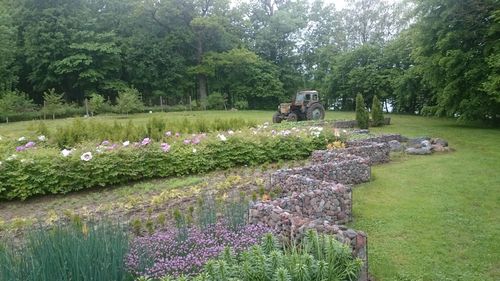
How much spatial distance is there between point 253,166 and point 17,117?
1683 cm

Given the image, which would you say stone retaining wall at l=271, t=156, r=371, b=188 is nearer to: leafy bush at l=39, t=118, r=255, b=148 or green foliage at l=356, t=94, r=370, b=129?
leafy bush at l=39, t=118, r=255, b=148

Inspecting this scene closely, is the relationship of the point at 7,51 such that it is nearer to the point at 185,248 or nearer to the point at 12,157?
the point at 12,157

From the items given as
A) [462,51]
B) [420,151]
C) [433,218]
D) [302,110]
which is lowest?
[433,218]

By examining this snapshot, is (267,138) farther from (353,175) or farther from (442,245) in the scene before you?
(442,245)

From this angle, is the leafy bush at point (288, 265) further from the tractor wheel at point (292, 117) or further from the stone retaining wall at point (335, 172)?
the tractor wheel at point (292, 117)

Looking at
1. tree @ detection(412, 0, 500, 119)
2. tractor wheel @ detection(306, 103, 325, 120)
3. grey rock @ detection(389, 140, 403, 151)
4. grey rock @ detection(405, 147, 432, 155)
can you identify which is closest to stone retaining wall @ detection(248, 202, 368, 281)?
→ grey rock @ detection(405, 147, 432, 155)

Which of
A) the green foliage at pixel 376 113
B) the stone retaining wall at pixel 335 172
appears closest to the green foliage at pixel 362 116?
the green foliage at pixel 376 113

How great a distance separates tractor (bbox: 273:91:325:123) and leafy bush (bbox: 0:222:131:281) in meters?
13.7

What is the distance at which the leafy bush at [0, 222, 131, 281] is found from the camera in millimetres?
2422

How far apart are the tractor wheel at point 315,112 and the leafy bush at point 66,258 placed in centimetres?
1398

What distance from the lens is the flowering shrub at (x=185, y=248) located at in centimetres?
279

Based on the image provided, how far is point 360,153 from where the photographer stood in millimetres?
8070

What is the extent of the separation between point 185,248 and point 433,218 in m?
3.23

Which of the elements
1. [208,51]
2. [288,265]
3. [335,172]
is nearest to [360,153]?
[335,172]
